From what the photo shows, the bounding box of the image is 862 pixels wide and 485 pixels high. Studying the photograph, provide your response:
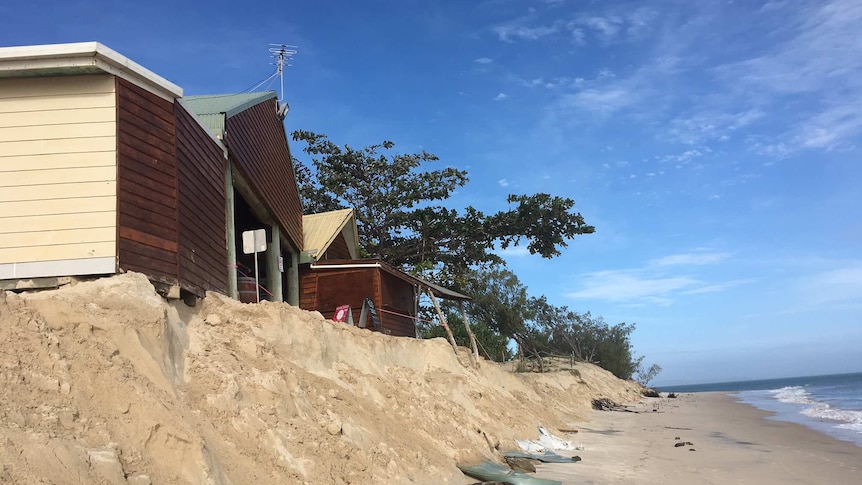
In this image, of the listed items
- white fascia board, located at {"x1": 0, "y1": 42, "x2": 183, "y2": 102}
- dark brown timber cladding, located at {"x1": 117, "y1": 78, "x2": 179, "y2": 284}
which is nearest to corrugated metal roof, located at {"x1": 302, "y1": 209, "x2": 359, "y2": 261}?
dark brown timber cladding, located at {"x1": 117, "y1": 78, "x2": 179, "y2": 284}

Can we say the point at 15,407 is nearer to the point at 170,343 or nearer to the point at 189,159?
the point at 170,343

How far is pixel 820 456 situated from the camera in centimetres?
1516

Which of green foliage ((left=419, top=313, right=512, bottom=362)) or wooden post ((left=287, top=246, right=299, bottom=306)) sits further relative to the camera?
green foliage ((left=419, top=313, right=512, bottom=362))

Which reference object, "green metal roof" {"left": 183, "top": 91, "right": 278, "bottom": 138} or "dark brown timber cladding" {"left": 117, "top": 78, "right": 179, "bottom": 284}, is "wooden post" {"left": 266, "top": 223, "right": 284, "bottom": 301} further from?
"dark brown timber cladding" {"left": 117, "top": 78, "right": 179, "bottom": 284}

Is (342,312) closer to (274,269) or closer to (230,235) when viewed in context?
(274,269)

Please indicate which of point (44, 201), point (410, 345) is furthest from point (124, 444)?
point (410, 345)


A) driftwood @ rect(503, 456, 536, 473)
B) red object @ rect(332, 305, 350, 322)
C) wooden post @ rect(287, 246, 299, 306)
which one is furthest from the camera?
wooden post @ rect(287, 246, 299, 306)

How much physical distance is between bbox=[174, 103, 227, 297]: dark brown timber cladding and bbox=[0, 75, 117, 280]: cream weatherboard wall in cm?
113

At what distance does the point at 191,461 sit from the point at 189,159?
5.50m

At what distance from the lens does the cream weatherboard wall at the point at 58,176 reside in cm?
789

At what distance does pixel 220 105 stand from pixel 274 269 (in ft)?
13.8

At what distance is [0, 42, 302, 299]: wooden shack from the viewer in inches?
312

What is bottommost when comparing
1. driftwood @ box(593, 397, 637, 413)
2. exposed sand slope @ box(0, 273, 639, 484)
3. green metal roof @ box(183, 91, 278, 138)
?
driftwood @ box(593, 397, 637, 413)

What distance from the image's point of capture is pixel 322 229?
66.8 ft
